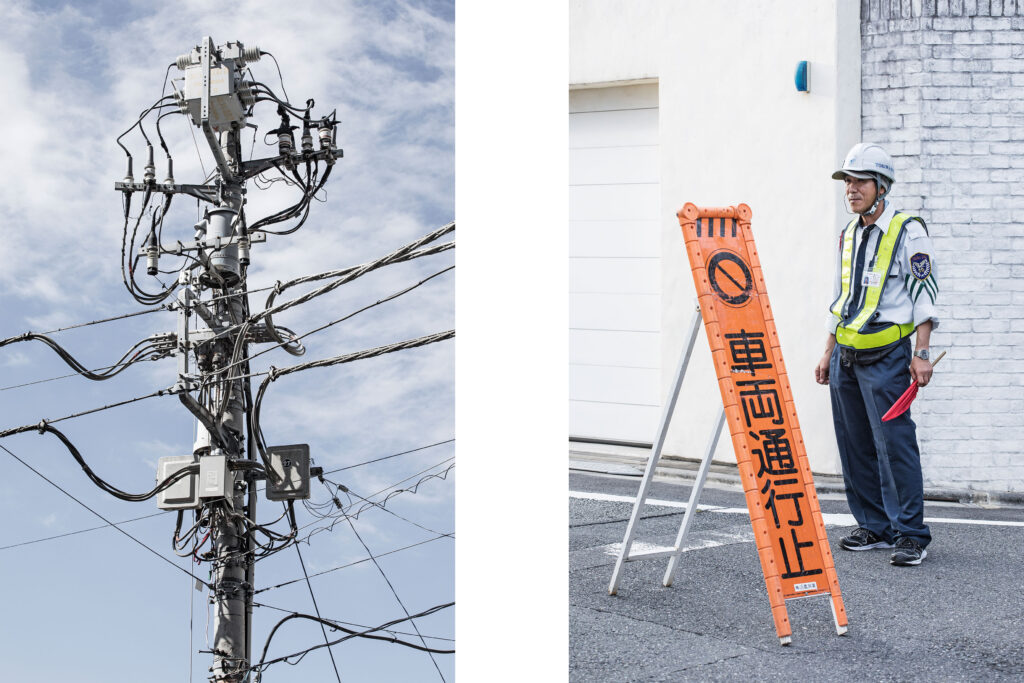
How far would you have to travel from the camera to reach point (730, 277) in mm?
2627

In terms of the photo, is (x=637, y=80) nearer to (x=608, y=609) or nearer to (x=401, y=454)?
(x=401, y=454)

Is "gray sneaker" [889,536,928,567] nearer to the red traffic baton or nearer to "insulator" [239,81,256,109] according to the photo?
the red traffic baton

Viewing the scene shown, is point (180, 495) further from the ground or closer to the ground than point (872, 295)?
closer to the ground

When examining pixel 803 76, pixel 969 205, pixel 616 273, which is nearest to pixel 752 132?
pixel 803 76

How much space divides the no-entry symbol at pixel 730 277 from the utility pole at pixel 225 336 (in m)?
3.44

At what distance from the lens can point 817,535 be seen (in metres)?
2.58

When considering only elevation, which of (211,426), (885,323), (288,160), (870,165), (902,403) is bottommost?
(211,426)

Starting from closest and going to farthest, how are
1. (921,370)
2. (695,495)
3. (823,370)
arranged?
(695,495) → (921,370) → (823,370)

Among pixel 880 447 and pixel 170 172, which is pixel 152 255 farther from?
pixel 880 447

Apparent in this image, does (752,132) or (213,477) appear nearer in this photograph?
(752,132)

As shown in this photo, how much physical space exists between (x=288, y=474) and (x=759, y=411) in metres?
4.04

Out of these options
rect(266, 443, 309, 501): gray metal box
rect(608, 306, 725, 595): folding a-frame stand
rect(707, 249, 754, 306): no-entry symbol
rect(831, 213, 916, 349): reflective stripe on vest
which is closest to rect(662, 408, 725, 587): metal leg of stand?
rect(608, 306, 725, 595): folding a-frame stand

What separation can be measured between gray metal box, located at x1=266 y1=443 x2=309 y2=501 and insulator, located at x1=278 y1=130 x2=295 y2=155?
1929mm

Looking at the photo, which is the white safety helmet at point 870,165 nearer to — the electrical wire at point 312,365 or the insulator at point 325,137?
the electrical wire at point 312,365
